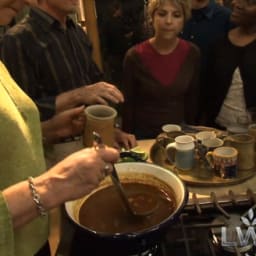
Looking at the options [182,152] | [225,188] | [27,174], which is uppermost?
[27,174]

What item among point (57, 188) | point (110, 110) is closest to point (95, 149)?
point (57, 188)

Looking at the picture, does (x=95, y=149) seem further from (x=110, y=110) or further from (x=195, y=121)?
(x=195, y=121)

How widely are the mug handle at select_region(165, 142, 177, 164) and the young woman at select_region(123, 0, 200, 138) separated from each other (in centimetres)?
69

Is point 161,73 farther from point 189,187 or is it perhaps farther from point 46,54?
point 189,187

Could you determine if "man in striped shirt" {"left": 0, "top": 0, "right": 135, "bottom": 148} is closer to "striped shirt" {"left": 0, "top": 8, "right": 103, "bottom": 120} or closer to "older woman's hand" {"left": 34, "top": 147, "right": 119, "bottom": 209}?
"striped shirt" {"left": 0, "top": 8, "right": 103, "bottom": 120}

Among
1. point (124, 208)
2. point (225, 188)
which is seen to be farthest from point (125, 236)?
point (225, 188)

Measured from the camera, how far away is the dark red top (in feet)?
7.02

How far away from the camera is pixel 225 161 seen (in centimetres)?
138

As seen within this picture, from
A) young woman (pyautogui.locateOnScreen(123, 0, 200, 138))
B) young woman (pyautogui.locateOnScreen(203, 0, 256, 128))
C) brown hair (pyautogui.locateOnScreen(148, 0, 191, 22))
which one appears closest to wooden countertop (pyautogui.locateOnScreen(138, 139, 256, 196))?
young woman (pyautogui.locateOnScreen(203, 0, 256, 128))

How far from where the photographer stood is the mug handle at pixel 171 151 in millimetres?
1433

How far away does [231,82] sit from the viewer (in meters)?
2.09

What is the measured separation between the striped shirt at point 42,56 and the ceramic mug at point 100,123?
0.98ft

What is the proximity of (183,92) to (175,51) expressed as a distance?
215 millimetres

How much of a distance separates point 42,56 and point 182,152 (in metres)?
0.70
